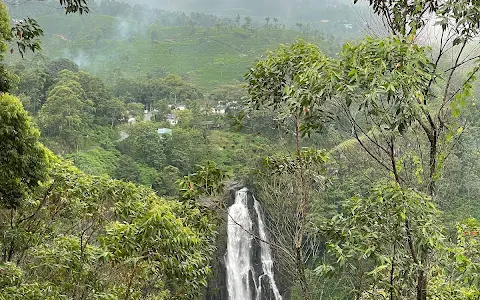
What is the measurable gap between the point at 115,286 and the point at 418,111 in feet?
10.3

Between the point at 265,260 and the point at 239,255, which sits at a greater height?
the point at 239,255

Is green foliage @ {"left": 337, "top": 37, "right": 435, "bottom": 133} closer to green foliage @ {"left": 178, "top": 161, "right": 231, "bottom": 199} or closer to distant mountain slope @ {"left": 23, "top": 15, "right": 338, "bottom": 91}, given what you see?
green foliage @ {"left": 178, "top": 161, "right": 231, "bottom": 199}

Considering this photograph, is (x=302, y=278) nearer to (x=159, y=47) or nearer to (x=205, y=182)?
(x=205, y=182)

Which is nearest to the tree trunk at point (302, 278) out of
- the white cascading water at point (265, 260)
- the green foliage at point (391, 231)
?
the green foliage at point (391, 231)

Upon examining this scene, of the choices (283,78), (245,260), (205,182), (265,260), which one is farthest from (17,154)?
(265,260)

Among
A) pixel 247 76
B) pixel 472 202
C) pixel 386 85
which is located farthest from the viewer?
pixel 472 202

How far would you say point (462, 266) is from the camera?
1.97m

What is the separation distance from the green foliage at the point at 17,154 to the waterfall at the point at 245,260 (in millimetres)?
11949

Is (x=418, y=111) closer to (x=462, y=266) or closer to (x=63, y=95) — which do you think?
(x=462, y=266)

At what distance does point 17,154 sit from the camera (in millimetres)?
2816

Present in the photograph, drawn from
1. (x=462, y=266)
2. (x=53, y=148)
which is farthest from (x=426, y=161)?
(x=53, y=148)

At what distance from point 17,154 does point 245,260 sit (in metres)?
13.6

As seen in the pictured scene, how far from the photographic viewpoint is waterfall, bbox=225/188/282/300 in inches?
587

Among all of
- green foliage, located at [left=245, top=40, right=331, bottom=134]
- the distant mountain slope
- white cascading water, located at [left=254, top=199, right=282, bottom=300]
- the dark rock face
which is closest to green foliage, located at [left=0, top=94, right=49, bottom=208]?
green foliage, located at [left=245, top=40, right=331, bottom=134]
